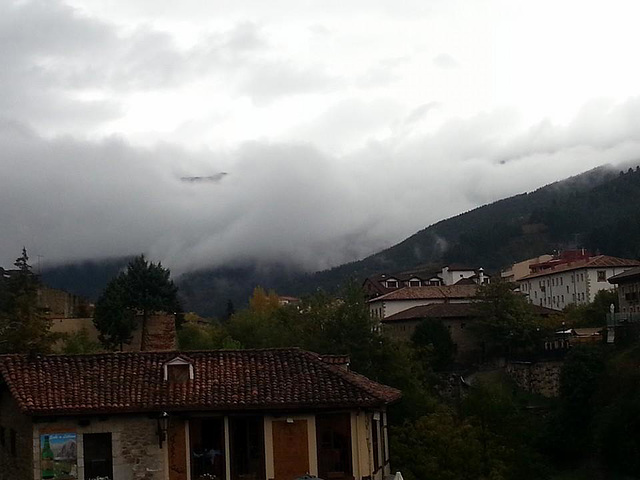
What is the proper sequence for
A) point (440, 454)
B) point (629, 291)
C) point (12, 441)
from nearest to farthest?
point (12, 441) < point (440, 454) < point (629, 291)

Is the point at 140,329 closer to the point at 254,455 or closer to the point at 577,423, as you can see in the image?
the point at 577,423

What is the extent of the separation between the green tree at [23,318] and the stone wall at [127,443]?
21220 mm

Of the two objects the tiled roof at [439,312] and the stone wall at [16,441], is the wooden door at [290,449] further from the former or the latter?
the tiled roof at [439,312]

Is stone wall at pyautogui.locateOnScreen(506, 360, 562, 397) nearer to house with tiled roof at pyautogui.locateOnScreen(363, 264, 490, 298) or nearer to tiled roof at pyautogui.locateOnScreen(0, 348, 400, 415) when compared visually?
tiled roof at pyautogui.locateOnScreen(0, 348, 400, 415)

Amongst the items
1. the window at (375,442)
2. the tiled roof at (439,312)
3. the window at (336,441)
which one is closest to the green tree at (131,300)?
the tiled roof at (439,312)

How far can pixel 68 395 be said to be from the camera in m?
27.7

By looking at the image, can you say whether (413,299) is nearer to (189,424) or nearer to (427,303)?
(427,303)

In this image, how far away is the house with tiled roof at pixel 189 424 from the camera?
89.7ft

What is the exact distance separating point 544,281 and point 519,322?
38.7m

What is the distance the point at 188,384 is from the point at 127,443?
7.80ft

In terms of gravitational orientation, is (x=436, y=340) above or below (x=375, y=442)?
above

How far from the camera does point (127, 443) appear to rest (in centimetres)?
2750

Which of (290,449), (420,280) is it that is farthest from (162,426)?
(420,280)

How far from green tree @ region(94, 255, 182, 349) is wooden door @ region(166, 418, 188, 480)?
41.5 m
